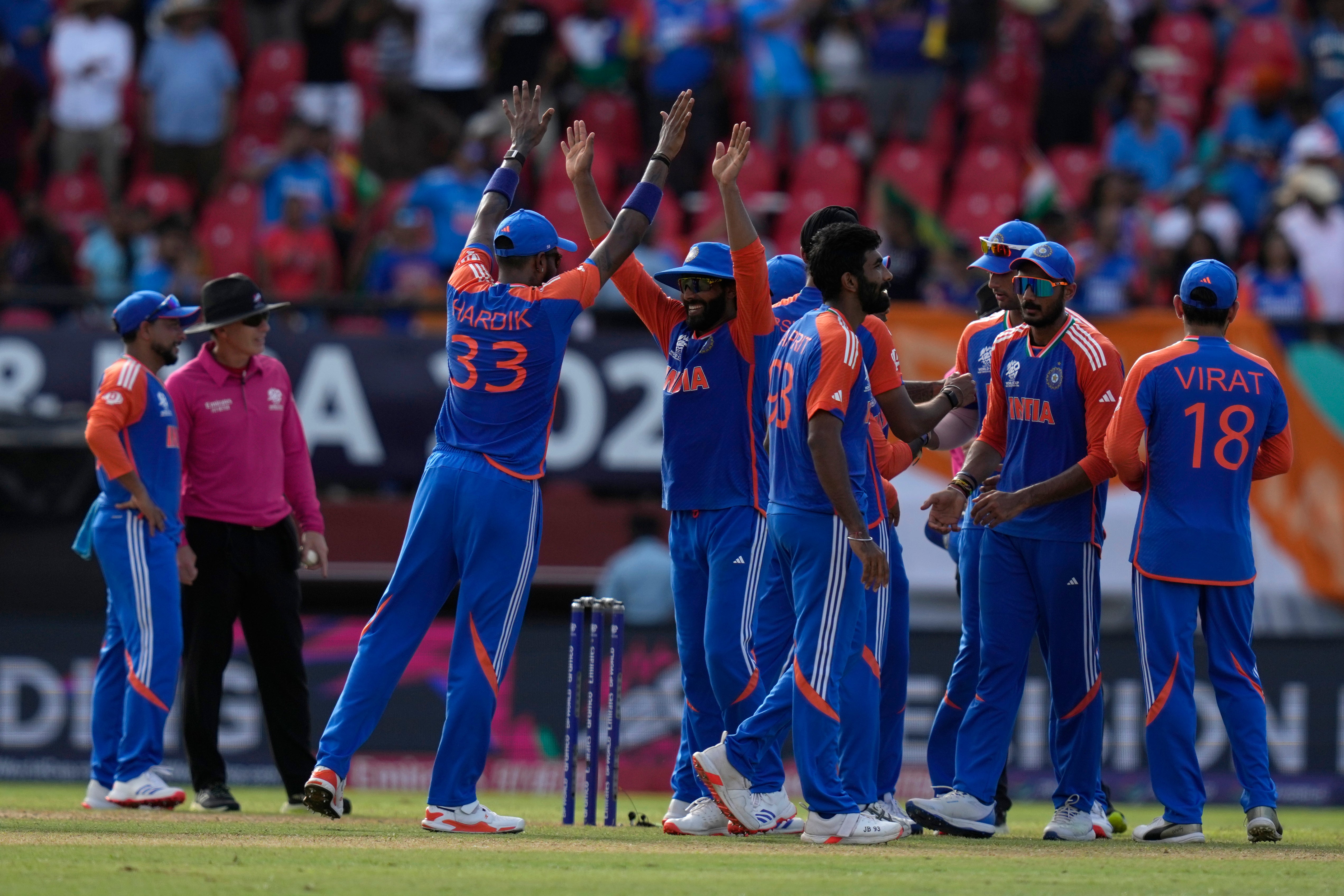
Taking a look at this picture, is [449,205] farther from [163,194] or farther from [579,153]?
[579,153]

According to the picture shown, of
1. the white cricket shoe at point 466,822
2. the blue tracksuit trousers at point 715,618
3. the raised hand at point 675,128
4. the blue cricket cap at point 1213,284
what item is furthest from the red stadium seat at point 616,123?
the white cricket shoe at point 466,822

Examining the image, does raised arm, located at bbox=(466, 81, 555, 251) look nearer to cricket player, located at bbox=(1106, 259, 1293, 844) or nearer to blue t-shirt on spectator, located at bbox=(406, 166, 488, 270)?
cricket player, located at bbox=(1106, 259, 1293, 844)

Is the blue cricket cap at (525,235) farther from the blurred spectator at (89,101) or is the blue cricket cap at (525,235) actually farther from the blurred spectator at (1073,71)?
the blurred spectator at (1073,71)

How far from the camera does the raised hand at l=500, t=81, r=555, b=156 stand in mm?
7918

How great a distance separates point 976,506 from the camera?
24.9ft

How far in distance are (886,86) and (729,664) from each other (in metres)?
10.9

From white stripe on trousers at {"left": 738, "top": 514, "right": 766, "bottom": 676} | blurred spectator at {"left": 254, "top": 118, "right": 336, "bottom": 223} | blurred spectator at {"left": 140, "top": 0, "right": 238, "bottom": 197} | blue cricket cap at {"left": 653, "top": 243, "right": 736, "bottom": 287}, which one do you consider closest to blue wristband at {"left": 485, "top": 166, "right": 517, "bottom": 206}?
blue cricket cap at {"left": 653, "top": 243, "right": 736, "bottom": 287}

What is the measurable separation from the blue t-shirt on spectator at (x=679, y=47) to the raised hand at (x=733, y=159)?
9683 millimetres

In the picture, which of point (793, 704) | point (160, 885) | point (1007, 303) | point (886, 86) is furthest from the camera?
point (886, 86)

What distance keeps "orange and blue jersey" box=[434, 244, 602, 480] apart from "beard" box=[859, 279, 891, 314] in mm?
1121

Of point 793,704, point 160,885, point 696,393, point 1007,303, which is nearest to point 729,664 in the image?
point 793,704

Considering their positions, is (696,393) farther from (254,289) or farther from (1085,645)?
(254,289)

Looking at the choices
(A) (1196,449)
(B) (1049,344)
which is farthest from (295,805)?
(A) (1196,449)

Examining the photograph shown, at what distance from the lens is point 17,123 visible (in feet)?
57.1
